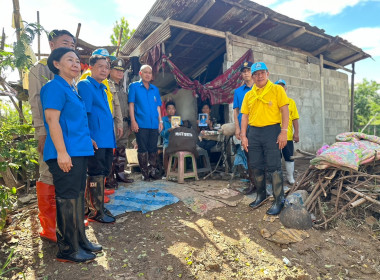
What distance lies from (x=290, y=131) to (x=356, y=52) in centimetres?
655

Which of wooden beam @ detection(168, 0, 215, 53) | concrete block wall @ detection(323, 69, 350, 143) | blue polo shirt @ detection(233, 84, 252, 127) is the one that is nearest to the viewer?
blue polo shirt @ detection(233, 84, 252, 127)

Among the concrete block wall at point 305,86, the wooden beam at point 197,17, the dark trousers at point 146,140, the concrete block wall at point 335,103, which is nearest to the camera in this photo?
the dark trousers at point 146,140

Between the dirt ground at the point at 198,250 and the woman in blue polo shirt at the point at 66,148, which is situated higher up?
the woman in blue polo shirt at the point at 66,148

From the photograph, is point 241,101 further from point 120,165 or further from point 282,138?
point 120,165

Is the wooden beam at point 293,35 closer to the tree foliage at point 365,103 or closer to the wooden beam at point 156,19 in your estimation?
the wooden beam at point 156,19

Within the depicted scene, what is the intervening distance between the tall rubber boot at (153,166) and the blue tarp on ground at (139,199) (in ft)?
2.01

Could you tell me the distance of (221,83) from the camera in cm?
577

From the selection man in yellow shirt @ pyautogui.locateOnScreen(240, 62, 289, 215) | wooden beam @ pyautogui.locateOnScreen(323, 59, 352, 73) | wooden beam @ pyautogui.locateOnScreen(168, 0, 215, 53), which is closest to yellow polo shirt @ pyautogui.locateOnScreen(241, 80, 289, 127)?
man in yellow shirt @ pyautogui.locateOnScreen(240, 62, 289, 215)

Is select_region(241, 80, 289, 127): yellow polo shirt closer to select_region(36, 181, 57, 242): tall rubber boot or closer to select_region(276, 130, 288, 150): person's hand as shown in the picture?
select_region(276, 130, 288, 150): person's hand

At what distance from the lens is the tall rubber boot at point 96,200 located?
2.67 meters

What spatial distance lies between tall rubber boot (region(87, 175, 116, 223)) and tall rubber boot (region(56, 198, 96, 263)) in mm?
656

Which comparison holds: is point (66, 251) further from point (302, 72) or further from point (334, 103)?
point (334, 103)

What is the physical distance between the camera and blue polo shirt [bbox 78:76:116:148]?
8.73 ft

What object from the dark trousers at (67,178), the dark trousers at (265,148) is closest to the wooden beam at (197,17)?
the dark trousers at (265,148)
